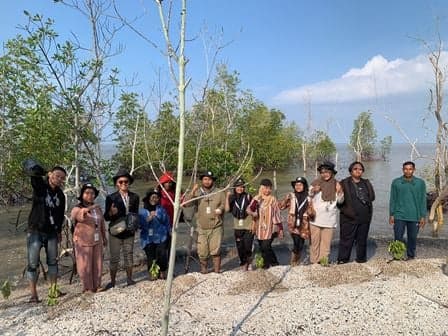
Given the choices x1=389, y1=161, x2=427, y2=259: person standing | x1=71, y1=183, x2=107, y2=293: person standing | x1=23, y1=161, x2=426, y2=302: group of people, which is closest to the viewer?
x1=71, y1=183, x2=107, y2=293: person standing

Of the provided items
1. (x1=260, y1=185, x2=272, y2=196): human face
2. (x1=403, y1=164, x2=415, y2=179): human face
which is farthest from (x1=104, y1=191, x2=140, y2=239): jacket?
(x1=403, y1=164, x2=415, y2=179): human face

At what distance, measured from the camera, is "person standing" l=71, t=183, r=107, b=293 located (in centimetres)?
472

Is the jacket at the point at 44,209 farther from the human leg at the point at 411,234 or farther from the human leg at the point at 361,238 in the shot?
the human leg at the point at 411,234

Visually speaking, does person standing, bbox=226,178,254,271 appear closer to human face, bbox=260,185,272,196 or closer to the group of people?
the group of people

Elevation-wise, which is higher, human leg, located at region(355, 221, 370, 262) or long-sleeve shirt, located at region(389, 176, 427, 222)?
long-sleeve shirt, located at region(389, 176, 427, 222)

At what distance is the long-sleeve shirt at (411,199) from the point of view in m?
5.82

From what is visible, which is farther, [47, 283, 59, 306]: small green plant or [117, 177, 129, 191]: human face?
[117, 177, 129, 191]: human face

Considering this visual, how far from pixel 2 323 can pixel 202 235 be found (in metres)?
2.77

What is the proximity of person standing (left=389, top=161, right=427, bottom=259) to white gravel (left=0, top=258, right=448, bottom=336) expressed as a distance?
2.81ft

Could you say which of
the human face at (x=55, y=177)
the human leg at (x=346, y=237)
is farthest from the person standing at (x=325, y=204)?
the human face at (x=55, y=177)

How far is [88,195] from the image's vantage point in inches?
186

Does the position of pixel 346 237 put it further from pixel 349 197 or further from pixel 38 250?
pixel 38 250

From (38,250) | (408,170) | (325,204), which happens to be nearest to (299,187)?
(325,204)

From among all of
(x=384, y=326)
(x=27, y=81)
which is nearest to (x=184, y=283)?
→ (x=384, y=326)
